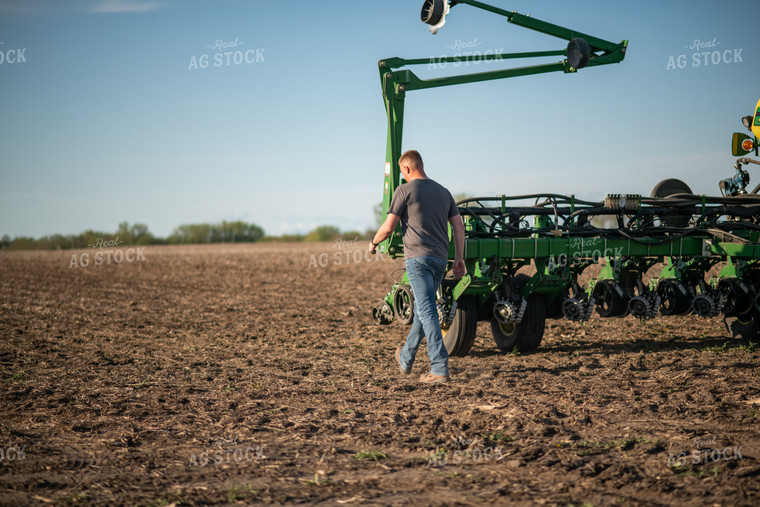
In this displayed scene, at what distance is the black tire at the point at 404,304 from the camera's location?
8492mm

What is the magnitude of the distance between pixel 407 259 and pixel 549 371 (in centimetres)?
223

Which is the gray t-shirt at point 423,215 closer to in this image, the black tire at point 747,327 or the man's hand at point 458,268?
the man's hand at point 458,268

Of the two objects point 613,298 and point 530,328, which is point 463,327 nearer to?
point 530,328

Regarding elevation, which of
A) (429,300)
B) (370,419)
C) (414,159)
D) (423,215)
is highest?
(414,159)

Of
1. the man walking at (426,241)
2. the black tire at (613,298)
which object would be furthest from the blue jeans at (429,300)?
the black tire at (613,298)

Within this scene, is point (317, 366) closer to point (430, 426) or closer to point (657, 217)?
point (430, 426)

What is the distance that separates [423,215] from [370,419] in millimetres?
2182

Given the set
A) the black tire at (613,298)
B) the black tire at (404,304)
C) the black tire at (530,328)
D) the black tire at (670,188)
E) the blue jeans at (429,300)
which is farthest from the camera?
the black tire at (670,188)

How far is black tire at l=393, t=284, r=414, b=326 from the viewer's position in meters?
8.49

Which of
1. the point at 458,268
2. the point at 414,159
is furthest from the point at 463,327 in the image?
the point at 414,159

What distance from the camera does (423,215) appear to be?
22.0 feet

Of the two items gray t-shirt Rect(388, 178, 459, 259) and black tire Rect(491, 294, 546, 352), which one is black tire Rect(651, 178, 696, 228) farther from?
gray t-shirt Rect(388, 178, 459, 259)

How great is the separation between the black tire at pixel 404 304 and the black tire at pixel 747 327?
476 cm

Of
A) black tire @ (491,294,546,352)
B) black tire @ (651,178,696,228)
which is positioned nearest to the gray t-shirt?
black tire @ (491,294,546,352)
